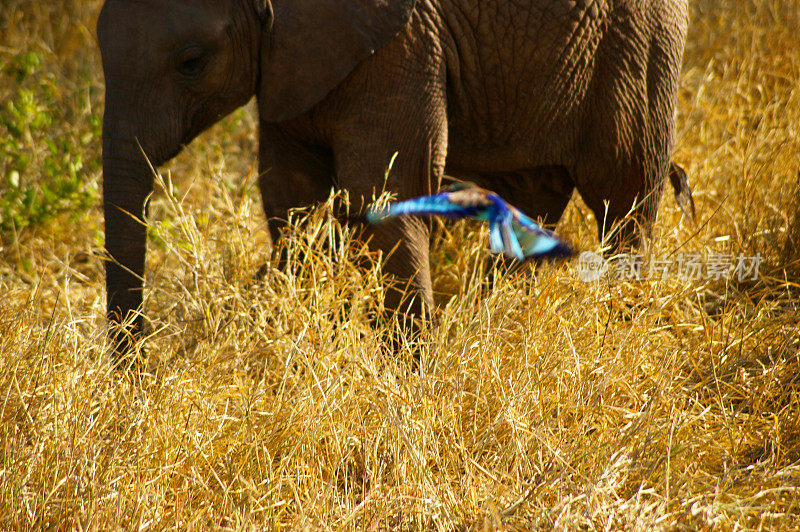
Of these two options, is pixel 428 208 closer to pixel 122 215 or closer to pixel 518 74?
pixel 518 74

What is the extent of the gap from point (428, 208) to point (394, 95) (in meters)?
0.49

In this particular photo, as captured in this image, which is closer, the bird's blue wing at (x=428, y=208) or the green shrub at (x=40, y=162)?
the bird's blue wing at (x=428, y=208)

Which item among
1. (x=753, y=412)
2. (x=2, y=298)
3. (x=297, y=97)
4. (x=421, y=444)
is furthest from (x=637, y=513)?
(x=2, y=298)

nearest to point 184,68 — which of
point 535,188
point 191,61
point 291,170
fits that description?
point 191,61

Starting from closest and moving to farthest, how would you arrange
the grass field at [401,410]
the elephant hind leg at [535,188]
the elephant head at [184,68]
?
the grass field at [401,410], the elephant head at [184,68], the elephant hind leg at [535,188]

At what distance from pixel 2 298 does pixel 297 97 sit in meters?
1.41

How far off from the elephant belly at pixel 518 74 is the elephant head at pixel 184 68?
1.09 feet

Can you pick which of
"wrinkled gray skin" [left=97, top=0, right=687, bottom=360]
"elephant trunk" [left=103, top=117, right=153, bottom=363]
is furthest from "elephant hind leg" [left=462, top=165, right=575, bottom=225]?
"elephant trunk" [left=103, top=117, right=153, bottom=363]

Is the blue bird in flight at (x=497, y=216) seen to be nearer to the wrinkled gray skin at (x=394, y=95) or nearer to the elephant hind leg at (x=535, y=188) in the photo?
the wrinkled gray skin at (x=394, y=95)

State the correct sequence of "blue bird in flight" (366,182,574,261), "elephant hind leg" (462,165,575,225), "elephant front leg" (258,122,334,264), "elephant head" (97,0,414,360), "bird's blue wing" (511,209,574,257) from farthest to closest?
"elephant hind leg" (462,165,575,225) < "elephant front leg" (258,122,334,264) < "elephant head" (97,0,414,360) < "bird's blue wing" (511,209,574,257) < "blue bird in flight" (366,182,574,261)

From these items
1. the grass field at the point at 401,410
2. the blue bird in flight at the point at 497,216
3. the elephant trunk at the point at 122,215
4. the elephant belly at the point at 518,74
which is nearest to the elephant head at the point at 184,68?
the elephant trunk at the point at 122,215

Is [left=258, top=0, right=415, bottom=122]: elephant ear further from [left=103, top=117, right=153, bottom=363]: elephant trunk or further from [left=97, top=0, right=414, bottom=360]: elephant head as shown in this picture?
[left=103, top=117, right=153, bottom=363]: elephant trunk

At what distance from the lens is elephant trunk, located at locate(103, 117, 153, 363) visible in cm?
304

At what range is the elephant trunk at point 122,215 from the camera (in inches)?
120
